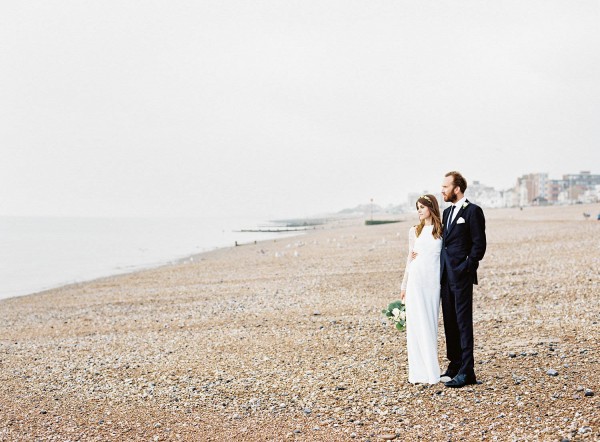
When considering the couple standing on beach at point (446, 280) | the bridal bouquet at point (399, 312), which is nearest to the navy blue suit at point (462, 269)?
the couple standing on beach at point (446, 280)

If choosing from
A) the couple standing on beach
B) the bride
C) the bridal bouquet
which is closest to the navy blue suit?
the couple standing on beach

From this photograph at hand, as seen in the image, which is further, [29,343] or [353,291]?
[353,291]

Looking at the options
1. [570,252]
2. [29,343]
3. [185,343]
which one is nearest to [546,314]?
[185,343]

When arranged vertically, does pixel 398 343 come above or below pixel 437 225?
below

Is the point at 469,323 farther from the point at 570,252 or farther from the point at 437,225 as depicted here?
the point at 570,252

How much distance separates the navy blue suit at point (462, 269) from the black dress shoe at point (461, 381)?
6cm

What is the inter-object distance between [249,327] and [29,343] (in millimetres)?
6168

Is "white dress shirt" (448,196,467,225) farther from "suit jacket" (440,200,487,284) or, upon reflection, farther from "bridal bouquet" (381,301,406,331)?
"bridal bouquet" (381,301,406,331)

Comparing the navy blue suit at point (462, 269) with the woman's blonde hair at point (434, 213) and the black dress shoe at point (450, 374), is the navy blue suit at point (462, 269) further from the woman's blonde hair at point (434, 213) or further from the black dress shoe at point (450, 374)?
the black dress shoe at point (450, 374)

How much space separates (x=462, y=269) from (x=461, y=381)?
1.77 m

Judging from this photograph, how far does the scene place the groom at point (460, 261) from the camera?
21.9ft

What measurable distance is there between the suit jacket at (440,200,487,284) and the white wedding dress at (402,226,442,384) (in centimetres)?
27

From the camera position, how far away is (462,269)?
6734mm

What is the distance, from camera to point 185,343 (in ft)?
38.4
